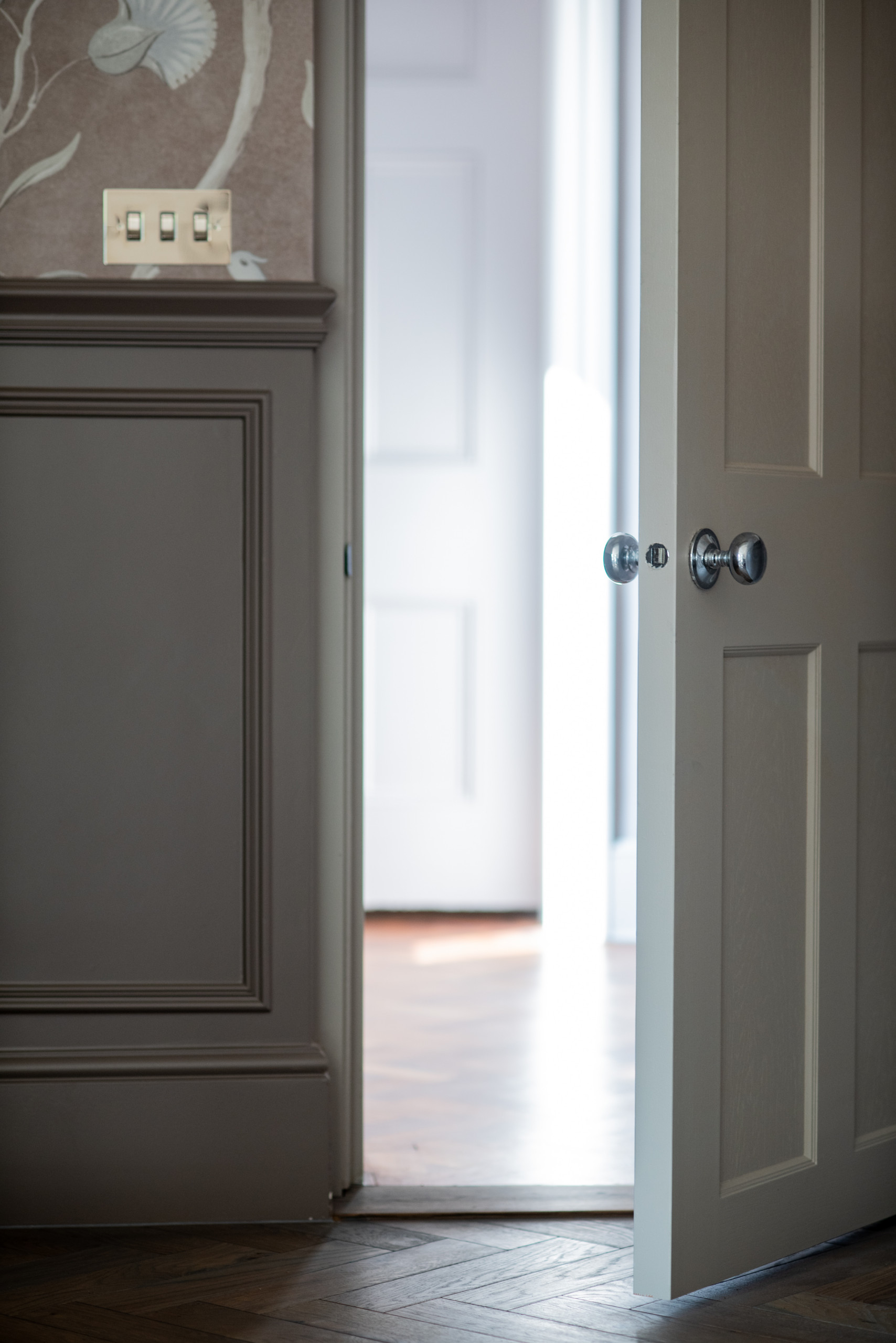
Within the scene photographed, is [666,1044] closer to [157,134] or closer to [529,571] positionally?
[157,134]

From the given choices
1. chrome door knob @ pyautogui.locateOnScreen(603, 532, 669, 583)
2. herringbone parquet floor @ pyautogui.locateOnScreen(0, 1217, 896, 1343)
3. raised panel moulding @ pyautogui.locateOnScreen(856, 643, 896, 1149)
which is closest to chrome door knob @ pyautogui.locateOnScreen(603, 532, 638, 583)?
chrome door knob @ pyautogui.locateOnScreen(603, 532, 669, 583)

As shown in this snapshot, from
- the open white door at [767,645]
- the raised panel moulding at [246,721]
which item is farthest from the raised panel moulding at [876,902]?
the raised panel moulding at [246,721]

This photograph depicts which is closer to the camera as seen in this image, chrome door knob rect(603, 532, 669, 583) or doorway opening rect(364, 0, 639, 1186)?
chrome door knob rect(603, 532, 669, 583)

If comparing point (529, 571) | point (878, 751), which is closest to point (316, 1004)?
point (878, 751)

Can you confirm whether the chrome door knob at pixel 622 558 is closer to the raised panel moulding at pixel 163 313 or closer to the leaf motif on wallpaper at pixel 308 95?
the raised panel moulding at pixel 163 313

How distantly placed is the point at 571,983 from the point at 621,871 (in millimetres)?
508

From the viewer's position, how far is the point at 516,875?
3.70 metres

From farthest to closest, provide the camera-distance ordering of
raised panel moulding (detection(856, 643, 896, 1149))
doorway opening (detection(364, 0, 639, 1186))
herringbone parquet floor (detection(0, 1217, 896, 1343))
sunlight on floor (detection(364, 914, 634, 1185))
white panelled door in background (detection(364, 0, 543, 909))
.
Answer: white panelled door in background (detection(364, 0, 543, 909))
doorway opening (detection(364, 0, 639, 1186))
sunlight on floor (detection(364, 914, 634, 1185))
raised panel moulding (detection(856, 643, 896, 1149))
herringbone parquet floor (detection(0, 1217, 896, 1343))

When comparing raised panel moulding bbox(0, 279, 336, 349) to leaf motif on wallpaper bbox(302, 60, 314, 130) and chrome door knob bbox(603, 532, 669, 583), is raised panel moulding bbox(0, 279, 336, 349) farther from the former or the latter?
chrome door knob bbox(603, 532, 669, 583)

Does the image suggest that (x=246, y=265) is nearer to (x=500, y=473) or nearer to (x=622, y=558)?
(x=622, y=558)

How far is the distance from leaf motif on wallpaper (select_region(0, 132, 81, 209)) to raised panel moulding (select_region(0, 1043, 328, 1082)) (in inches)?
43.3

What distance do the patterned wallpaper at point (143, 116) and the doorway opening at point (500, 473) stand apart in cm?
177

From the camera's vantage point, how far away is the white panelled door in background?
11.9 feet

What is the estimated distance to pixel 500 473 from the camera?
12.1 ft
